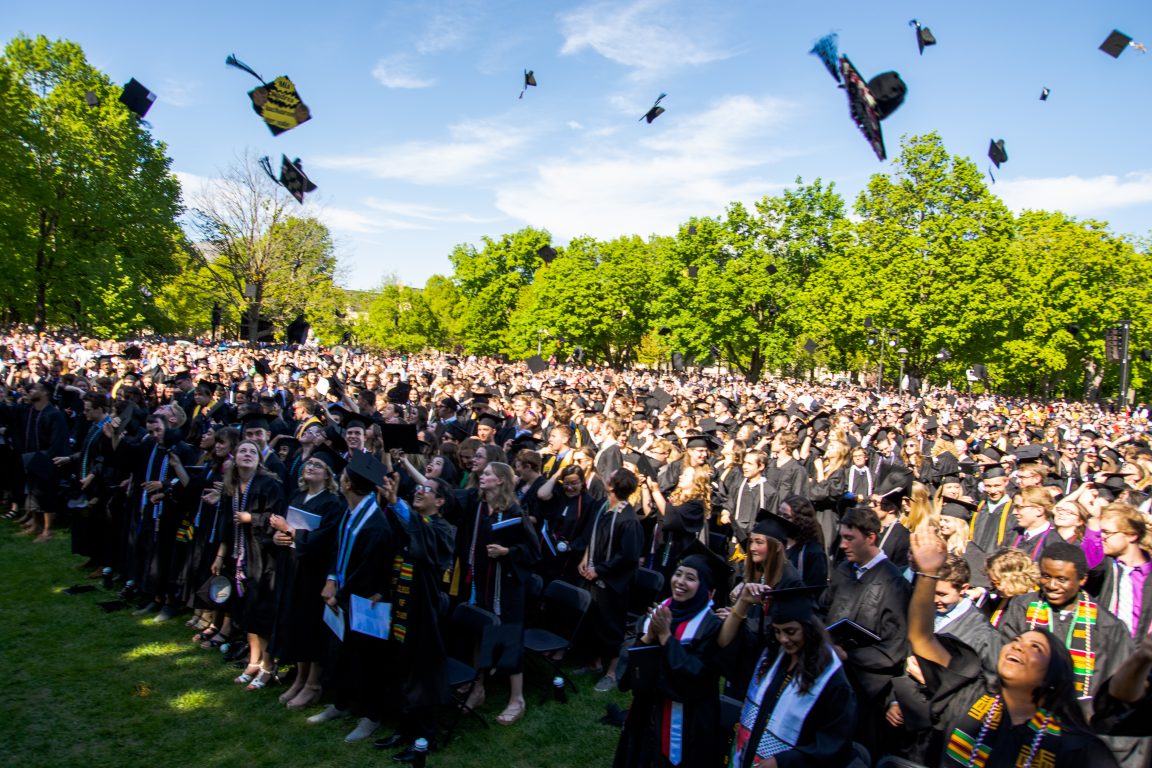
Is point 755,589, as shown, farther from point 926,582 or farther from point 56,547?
point 56,547

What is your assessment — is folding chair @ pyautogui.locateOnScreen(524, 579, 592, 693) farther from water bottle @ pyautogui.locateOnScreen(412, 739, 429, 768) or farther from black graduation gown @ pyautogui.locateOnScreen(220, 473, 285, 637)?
Answer: black graduation gown @ pyautogui.locateOnScreen(220, 473, 285, 637)

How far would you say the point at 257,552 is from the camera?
5902mm

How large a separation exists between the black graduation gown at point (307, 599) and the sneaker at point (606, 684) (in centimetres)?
232

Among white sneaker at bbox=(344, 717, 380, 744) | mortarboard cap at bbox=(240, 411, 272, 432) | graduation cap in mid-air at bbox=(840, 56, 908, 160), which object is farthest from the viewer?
graduation cap in mid-air at bbox=(840, 56, 908, 160)

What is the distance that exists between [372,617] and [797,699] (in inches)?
118

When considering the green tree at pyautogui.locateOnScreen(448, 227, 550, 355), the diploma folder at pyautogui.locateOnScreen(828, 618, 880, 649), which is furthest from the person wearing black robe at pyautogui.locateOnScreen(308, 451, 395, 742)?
the green tree at pyautogui.locateOnScreen(448, 227, 550, 355)

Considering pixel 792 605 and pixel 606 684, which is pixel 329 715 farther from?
pixel 792 605

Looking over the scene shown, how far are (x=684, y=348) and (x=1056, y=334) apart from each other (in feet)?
69.9

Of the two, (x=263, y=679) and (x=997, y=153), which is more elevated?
(x=997, y=153)

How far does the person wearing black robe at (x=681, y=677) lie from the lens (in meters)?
3.45

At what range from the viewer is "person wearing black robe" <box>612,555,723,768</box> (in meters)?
3.45

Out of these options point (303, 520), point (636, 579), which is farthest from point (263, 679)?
point (636, 579)

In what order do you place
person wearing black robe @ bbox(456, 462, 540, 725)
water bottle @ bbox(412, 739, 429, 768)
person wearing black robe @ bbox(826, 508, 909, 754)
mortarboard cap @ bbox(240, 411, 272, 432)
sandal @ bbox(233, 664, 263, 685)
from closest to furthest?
1. person wearing black robe @ bbox(826, 508, 909, 754)
2. water bottle @ bbox(412, 739, 429, 768)
3. person wearing black robe @ bbox(456, 462, 540, 725)
4. sandal @ bbox(233, 664, 263, 685)
5. mortarboard cap @ bbox(240, 411, 272, 432)

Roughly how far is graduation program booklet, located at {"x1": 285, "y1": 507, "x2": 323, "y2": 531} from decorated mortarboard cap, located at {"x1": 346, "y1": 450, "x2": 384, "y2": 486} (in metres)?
0.67
